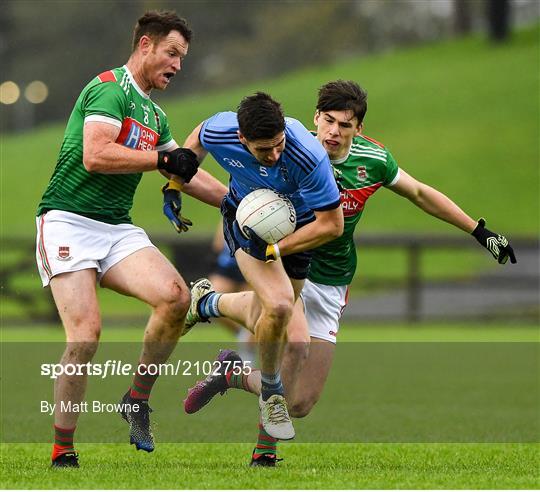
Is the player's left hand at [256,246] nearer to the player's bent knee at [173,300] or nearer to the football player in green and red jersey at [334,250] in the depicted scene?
the player's bent knee at [173,300]

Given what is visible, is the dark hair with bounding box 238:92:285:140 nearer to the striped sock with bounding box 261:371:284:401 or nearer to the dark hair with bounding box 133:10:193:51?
the dark hair with bounding box 133:10:193:51

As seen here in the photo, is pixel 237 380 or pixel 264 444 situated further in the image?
pixel 237 380

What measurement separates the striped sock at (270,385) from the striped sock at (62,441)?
104cm

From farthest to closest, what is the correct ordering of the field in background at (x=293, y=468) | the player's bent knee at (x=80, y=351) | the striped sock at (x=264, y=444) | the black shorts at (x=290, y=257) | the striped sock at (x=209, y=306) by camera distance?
1. the striped sock at (x=209, y=306)
2. the black shorts at (x=290, y=257)
3. the striped sock at (x=264, y=444)
4. the player's bent knee at (x=80, y=351)
5. the field in background at (x=293, y=468)

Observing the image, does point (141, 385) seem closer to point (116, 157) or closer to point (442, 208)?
point (116, 157)

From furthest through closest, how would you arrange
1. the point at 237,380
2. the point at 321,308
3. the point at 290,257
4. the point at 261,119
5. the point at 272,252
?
the point at 321,308, the point at 237,380, the point at 290,257, the point at 272,252, the point at 261,119

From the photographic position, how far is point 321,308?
7.79 m

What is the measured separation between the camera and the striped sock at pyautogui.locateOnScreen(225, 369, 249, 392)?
755cm

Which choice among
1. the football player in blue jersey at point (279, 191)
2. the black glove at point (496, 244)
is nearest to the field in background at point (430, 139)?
the black glove at point (496, 244)

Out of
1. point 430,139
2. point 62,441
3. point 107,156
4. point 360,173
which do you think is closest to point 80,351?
point 62,441

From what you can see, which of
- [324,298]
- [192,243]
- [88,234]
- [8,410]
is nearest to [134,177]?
[88,234]

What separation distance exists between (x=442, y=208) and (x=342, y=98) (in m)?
0.89

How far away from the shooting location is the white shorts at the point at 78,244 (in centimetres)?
673

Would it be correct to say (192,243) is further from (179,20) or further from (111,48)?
(111,48)
